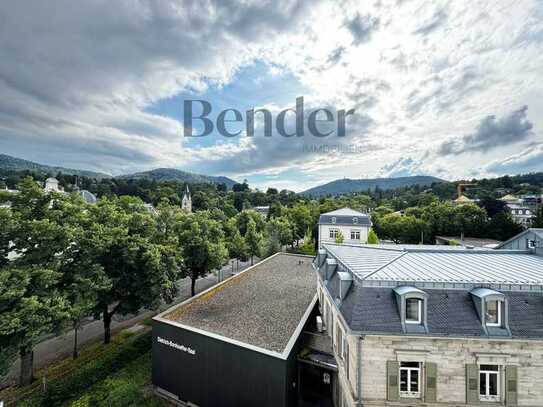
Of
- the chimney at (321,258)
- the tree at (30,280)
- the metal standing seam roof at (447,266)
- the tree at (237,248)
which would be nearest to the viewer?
the metal standing seam roof at (447,266)

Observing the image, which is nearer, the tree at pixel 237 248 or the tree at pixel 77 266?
the tree at pixel 77 266

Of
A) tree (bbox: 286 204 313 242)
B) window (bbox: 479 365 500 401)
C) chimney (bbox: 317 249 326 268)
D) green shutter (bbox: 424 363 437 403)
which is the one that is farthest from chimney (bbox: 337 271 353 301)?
tree (bbox: 286 204 313 242)

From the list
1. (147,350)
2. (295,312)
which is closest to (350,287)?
(295,312)

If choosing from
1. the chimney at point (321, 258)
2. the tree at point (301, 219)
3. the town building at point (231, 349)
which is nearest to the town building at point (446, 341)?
the town building at point (231, 349)

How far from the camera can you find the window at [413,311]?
9.48 meters

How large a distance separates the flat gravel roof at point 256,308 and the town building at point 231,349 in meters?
0.05

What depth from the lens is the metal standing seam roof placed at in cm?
1009

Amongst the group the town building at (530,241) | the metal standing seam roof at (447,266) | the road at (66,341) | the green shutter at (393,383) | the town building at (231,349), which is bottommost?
the road at (66,341)

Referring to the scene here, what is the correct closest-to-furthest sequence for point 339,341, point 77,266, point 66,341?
point 339,341 → point 77,266 → point 66,341

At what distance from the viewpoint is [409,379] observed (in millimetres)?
9406

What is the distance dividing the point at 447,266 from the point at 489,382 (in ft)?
15.0

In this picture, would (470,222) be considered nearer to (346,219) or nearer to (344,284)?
(346,219)

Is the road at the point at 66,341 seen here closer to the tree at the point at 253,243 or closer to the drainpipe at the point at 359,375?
the tree at the point at 253,243

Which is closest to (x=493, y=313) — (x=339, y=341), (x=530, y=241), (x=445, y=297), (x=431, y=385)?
(x=445, y=297)
